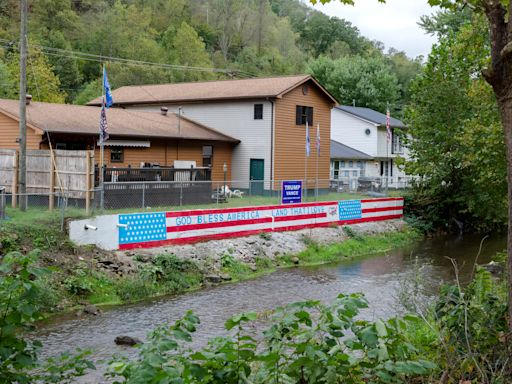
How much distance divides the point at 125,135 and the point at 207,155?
6490 millimetres

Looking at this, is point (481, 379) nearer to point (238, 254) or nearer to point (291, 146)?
point (238, 254)

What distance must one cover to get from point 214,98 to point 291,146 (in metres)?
5.11

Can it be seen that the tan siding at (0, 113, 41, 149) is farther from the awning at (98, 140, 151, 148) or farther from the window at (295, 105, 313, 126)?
the window at (295, 105, 313, 126)

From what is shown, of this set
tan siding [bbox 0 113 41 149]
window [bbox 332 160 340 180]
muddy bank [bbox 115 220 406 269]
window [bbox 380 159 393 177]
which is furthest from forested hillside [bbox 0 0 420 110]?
muddy bank [bbox 115 220 406 269]

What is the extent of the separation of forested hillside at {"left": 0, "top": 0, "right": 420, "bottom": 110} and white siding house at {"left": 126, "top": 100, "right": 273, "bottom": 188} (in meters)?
11.8

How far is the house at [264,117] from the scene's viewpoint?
3522 cm

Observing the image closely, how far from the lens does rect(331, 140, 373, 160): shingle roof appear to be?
153ft

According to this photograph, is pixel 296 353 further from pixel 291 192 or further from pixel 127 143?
pixel 127 143

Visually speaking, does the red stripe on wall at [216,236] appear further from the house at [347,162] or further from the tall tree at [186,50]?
the tall tree at [186,50]

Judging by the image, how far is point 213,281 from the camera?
20172 millimetres

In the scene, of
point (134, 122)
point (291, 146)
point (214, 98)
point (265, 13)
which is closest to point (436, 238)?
point (291, 146)

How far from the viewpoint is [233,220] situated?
24109mm

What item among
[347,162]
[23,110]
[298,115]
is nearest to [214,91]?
[298,115]

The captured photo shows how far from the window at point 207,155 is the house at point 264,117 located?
1782mm
